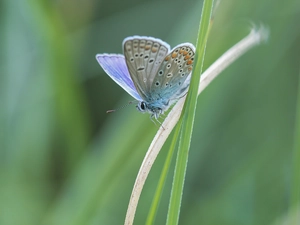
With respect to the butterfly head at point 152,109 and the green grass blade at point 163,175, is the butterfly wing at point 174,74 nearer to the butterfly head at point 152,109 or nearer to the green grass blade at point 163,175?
the butterfly head at point 152,109

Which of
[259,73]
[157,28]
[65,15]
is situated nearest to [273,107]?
[259,73]

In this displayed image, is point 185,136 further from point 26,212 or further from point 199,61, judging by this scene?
point 26,212

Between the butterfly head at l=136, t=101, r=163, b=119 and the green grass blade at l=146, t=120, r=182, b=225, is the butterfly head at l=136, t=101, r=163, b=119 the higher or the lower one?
the higher one

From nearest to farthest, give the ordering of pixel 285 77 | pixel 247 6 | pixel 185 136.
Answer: pixel 185 136 → pixel 247 6 → pixel 285 77

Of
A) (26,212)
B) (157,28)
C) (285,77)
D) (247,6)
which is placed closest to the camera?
(26,212)

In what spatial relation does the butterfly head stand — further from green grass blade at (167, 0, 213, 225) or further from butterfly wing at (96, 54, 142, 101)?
green grass blade at (167, 0, 213, 225)

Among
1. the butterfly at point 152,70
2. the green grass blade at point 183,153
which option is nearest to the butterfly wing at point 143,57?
the butterfly at point 152,70

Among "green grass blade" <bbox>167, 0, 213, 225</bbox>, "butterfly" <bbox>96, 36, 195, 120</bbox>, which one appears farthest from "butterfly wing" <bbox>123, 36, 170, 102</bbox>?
"green grass blade" <bbox>167, 0, 213, 225</bbox>
